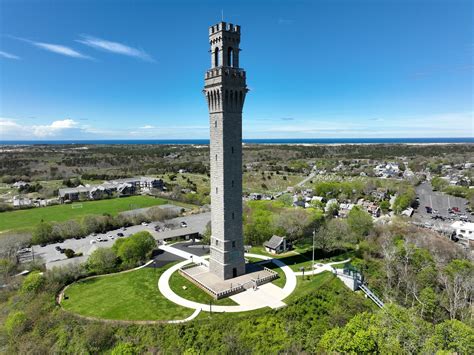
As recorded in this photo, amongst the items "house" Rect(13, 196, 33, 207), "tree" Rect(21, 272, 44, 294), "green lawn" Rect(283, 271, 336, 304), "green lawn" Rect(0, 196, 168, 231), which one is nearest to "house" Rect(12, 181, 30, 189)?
"house" Rect(13, 196, 33, 207)

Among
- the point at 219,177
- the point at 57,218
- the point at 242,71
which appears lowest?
the point at 57,218

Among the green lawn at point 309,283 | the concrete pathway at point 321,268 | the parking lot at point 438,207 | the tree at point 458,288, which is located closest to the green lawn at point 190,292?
the green lawn at point 309,283

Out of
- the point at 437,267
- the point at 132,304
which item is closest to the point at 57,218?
the point at 132,304

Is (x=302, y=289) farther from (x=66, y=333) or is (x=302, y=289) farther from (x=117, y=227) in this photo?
(x=117, y=227)

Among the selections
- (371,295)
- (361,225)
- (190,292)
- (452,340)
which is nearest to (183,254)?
(190,292)

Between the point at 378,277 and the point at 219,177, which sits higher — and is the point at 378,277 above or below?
below
